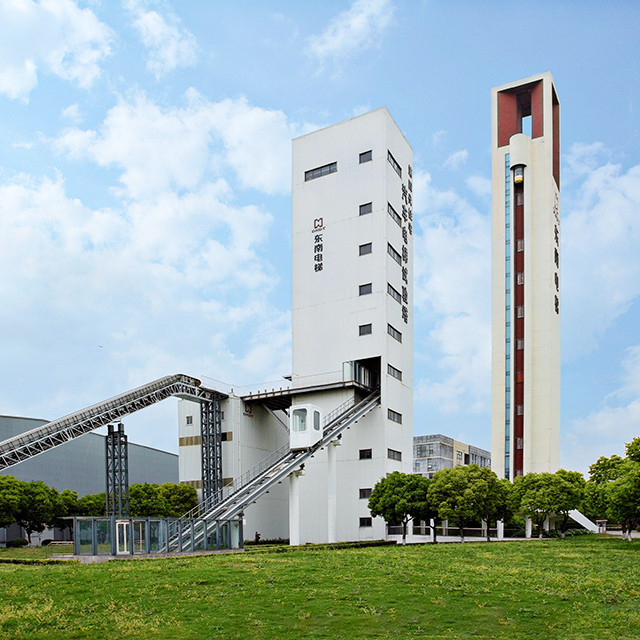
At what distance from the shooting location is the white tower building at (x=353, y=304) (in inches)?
2208

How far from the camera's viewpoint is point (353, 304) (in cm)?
5875

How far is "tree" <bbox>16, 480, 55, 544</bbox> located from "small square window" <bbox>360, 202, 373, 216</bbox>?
3403 centimetres

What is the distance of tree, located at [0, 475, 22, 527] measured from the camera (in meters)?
51.3

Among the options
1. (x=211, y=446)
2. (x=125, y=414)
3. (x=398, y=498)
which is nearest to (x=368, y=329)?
(x=398, y=498)

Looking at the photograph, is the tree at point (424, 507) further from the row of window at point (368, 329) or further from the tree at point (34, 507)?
the tree at point (34, 507)

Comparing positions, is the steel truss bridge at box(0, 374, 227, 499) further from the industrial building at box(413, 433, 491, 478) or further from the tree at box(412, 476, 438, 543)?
the industrial building at box(413, 433, 491, 478)

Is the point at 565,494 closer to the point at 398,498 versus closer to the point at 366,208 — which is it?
the point at 398,498

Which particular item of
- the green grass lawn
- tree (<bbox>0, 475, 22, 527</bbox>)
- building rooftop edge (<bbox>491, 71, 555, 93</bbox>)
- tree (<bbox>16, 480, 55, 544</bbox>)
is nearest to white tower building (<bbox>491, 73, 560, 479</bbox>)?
building rooftop edge (<bbox>491, 71, 555, 93</bbox>)

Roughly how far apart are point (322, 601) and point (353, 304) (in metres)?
41.1

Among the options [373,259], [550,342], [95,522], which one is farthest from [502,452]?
[95,522]

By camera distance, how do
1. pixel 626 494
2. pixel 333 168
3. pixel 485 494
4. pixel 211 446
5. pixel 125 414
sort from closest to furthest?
pixel 626 494 → pixel 485 494 → pixel 125 414 → pixel 211 446 → pixel 333 168

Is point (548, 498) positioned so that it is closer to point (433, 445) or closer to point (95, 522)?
point (95, 522)

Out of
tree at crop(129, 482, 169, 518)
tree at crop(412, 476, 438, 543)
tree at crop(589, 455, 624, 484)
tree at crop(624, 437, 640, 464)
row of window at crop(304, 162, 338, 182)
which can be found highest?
row of window at crop(304, 162, 338, 182)

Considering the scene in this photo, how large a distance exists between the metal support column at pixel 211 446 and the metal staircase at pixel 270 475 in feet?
4.67
